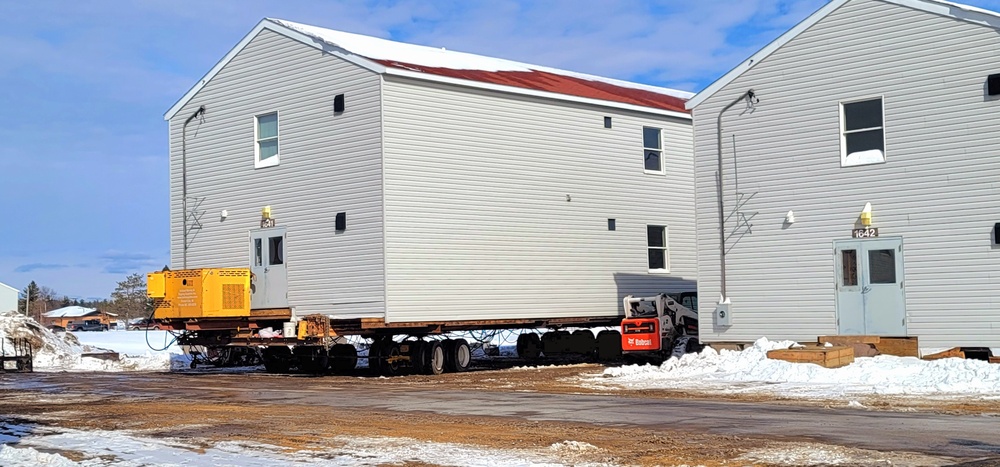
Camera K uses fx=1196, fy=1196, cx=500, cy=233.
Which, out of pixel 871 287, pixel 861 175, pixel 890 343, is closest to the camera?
pixel 890 343

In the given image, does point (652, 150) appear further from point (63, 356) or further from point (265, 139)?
point (63, 356)

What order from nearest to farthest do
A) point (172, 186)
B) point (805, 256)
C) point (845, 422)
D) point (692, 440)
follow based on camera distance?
point (692, 440)
point (845, 422)
point (805, 256)
point (172, 186)

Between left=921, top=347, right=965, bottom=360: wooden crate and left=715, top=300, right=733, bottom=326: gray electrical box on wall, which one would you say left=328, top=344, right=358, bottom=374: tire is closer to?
left=715, top=300, right=733, bottom=326: gray electrical box on wall

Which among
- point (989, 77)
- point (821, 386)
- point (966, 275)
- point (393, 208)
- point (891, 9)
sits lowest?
point (821, 386)

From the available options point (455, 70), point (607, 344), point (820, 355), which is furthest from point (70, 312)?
point (820, 355)

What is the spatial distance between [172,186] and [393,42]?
23.0 feet

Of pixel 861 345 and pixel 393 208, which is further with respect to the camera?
pixel 393 208

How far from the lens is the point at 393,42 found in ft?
106

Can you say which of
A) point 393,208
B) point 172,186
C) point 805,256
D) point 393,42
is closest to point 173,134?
point 172,186

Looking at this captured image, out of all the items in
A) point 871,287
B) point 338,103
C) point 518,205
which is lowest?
point 871,287

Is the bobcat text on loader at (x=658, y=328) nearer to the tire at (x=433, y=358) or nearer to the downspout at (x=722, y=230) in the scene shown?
the downspout at (x=722, y=230)

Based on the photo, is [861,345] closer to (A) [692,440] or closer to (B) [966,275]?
(B) [966,275]

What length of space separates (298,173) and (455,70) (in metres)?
4.53

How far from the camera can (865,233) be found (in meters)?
23.6
